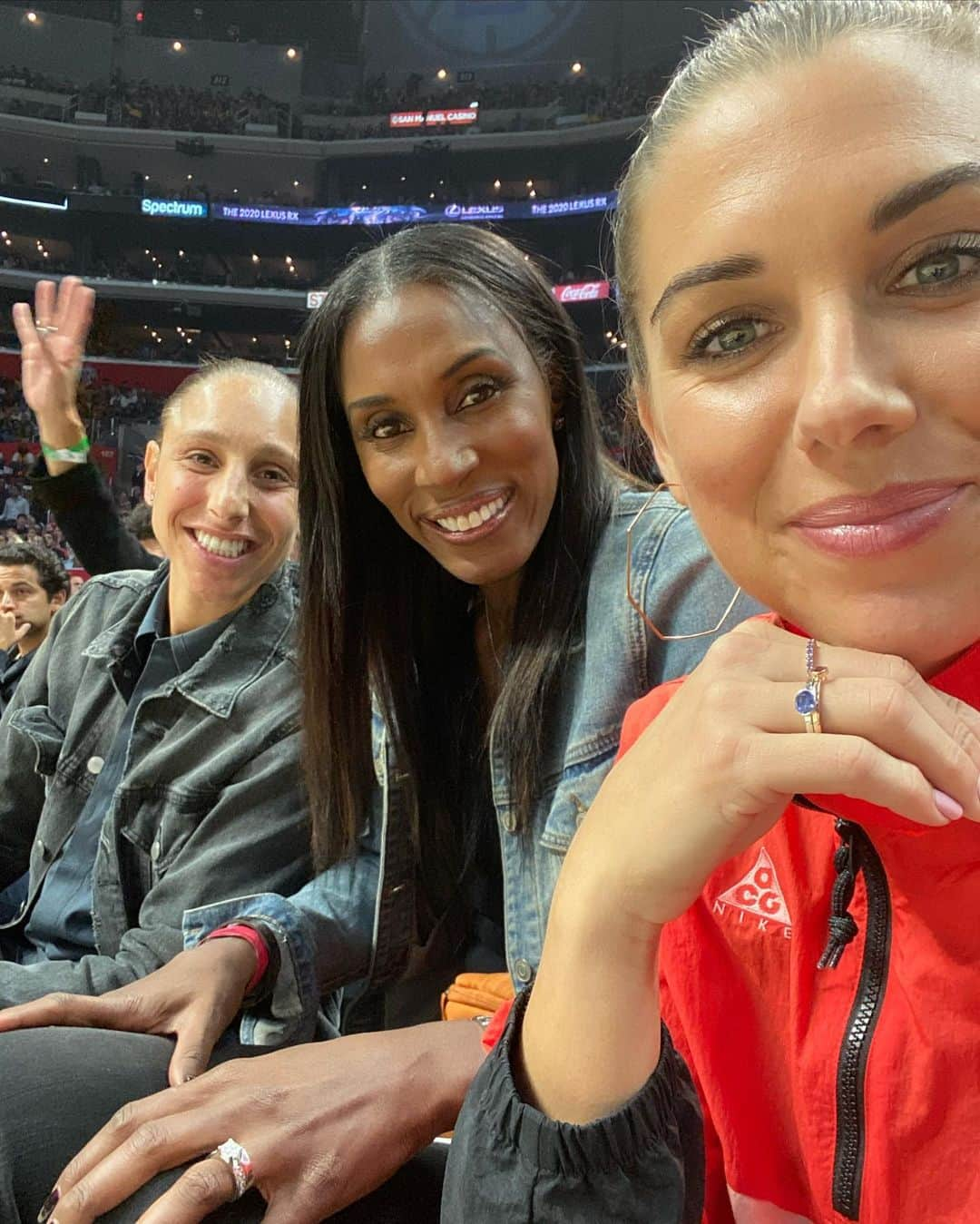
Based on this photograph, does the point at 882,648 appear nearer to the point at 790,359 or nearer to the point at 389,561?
the point at 790,359

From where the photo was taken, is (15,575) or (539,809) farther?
(15,575)

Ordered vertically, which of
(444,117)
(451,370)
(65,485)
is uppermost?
(444,117)

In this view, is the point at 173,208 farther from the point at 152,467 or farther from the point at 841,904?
the point at 841,904

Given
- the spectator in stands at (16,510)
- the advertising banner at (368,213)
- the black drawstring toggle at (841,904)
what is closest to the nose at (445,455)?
the black drawstring toggle at (841,904)

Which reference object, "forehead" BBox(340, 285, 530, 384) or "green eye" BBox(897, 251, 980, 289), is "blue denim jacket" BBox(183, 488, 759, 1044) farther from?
"green eye" BBox(897, 251, 980, 289)

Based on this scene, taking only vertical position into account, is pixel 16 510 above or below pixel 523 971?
above

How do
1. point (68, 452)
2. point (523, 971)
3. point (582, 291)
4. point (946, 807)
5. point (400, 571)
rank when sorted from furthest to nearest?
point (582, 291), point (68, 452), point (400, 571), point (523, 971), point (946, 807)

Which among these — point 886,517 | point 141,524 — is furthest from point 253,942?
point 141,524

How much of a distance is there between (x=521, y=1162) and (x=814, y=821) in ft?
1.14

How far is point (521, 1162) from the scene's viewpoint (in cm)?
71

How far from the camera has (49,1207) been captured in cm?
87

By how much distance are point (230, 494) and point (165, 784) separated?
574 millimetres

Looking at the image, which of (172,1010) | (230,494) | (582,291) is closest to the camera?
(172,1010)

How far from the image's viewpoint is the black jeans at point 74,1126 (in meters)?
0.89
